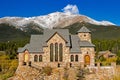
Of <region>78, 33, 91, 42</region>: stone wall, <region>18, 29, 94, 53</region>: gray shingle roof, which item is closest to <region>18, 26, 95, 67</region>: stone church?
<region>18, 29, 94, 53</region>: gray shingle roof

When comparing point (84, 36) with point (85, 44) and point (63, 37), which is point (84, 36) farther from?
point (63, 37)

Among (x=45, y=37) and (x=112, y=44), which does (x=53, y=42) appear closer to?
(x=45, y=37)

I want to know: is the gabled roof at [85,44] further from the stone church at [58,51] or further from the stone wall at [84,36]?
the stone wall at [84,36]

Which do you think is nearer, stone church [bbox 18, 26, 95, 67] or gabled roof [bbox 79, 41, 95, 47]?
stone church [bbox 18, 26, 95, 67]

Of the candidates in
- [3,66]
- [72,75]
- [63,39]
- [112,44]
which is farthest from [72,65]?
[112,44]

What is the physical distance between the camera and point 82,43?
67875 millimetres

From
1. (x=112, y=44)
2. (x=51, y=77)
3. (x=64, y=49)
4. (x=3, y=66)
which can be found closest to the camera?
(x=51, y=77)

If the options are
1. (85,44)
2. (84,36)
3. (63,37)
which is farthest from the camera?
(84,36)

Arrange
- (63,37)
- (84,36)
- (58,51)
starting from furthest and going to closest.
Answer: (84,36)
(58,51)
(63,37)

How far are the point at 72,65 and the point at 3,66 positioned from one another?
2299cm

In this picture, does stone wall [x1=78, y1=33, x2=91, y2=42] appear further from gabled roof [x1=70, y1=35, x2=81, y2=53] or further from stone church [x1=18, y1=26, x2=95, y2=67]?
stone church [x1=18, y1=26, x2=95, y2=67]

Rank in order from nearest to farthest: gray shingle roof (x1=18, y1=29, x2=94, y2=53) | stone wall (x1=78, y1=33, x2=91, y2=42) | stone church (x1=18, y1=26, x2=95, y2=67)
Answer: stone church (x1=18, y1=26, x2=95, y2=67)
gray shingle roof (x1=18, y1=29, x2=94, y2=53)
stone wall (x1=78, y1=33, x2=91, y2=42)

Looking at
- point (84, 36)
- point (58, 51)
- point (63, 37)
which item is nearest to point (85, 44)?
point (84, 36)

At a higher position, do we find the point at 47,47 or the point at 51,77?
the point at 47,47
